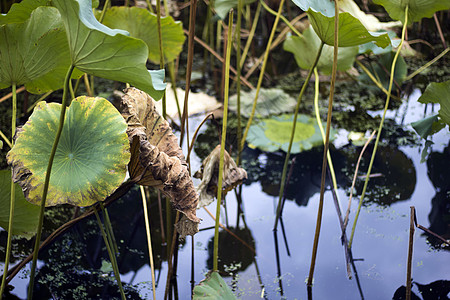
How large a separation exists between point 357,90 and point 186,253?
1.12 m

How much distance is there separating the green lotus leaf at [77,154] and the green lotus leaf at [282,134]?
785 millimetres

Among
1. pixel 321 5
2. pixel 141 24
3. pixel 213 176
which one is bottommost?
pixel 213 176

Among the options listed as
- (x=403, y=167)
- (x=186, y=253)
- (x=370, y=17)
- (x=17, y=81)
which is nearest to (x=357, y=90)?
(x=370, y=17)

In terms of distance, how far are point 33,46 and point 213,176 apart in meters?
0.39

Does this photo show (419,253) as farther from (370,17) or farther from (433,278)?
(370,17)

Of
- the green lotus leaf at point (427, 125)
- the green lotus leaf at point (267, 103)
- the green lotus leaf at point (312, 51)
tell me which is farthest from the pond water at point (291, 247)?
the green lotus leaf at point (267, 103)

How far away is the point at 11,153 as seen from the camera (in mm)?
642

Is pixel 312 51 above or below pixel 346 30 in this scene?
above

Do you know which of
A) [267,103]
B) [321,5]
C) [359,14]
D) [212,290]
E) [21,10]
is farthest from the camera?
[267,103]

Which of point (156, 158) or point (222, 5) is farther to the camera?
point (222, 5)

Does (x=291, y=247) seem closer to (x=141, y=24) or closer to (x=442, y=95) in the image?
(x=442, y=95)

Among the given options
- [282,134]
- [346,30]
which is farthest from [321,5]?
[282,134]

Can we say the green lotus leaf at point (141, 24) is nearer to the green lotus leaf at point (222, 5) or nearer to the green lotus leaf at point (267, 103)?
the green lotus leaf at point (222, 5)

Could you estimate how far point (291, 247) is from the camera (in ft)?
3.16
